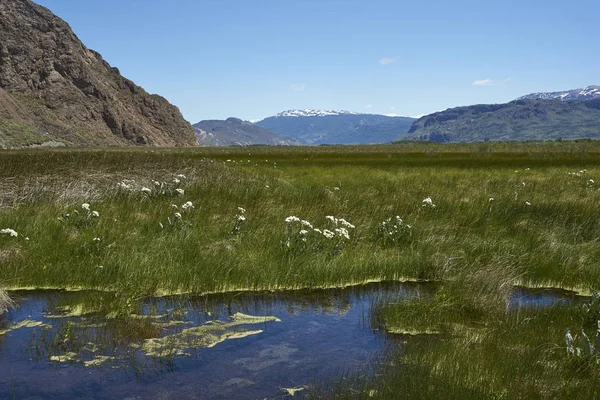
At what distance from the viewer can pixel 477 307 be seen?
9.27 meters

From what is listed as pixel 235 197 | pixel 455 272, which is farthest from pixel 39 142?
pixel 455 272

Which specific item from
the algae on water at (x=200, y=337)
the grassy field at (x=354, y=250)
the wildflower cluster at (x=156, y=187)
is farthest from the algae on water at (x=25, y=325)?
the wildflower cluster at (x=156, y=187)

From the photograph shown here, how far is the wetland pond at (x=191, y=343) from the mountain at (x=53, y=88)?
133m

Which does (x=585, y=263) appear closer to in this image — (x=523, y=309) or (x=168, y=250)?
(x=523, y=309)

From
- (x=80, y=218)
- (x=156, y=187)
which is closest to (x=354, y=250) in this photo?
(x=80, y=218)

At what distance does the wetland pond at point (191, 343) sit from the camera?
6469 millimetres

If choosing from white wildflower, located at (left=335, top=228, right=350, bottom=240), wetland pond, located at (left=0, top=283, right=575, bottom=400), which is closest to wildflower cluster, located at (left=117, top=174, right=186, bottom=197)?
white wildflower, located at (left=335, top=228, right=350, bottom=240)

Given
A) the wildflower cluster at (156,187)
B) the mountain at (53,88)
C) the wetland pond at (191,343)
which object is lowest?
the wetland pond at (191,343)

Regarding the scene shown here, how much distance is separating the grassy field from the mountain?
124 metres

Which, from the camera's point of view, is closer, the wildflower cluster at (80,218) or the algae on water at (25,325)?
the algae on water at (25,325)

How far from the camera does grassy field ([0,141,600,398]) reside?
265 inches

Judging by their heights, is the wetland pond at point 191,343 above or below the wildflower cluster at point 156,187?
below

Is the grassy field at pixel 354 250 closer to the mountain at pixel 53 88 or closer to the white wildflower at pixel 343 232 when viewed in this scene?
the white wildflower at pixel 343 232

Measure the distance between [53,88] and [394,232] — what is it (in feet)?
571
